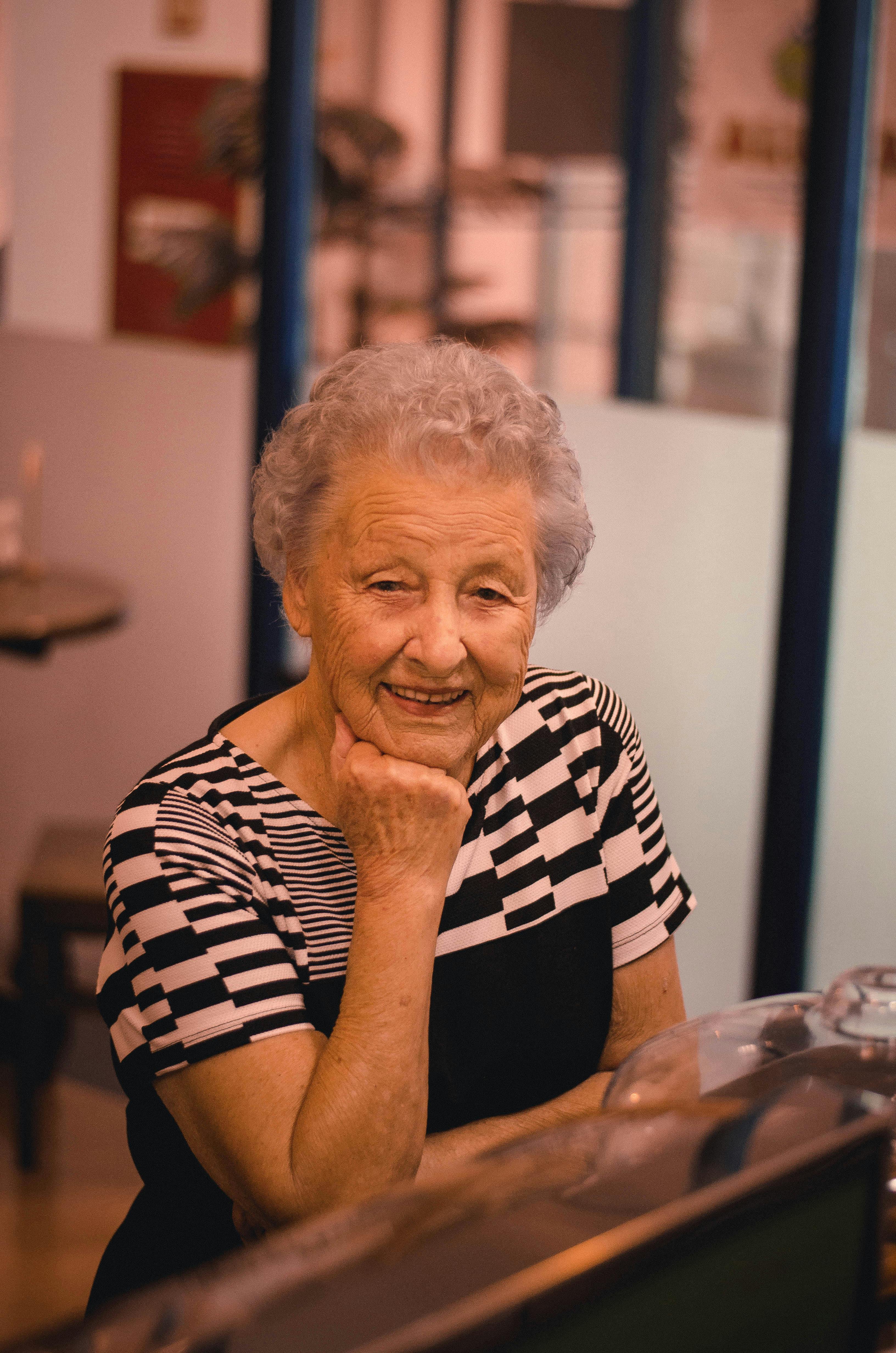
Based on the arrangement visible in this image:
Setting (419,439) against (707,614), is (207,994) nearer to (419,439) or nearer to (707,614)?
(419,439)

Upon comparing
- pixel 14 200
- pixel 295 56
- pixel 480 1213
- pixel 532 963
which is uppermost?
pixel 295 56

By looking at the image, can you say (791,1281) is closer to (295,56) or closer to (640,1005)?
(640,1005)

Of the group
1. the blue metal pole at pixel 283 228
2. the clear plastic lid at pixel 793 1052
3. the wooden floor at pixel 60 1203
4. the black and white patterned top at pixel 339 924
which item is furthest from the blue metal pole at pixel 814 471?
the clear plastic lid at pixel 793 1052

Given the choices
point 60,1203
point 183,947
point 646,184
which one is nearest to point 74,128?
point 646,184

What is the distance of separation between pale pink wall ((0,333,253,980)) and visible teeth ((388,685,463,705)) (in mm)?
2507

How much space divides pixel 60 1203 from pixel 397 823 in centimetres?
218

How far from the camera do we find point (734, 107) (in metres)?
2.91

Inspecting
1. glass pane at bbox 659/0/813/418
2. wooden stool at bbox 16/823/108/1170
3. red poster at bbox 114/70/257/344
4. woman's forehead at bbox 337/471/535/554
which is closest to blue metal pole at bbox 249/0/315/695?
red poster at bbox 114/70/257/344

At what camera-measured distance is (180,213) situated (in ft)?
12.2

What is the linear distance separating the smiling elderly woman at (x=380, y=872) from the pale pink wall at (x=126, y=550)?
7.98ft

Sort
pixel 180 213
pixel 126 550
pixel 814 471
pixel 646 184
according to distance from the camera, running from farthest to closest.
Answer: pixel 126 550 → pixel 180 213 → pixel 646 184 → pixel 814 471

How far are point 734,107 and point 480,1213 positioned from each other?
2733 millimetres

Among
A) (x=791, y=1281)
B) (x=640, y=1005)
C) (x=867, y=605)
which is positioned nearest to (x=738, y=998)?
(x=867, y=605)

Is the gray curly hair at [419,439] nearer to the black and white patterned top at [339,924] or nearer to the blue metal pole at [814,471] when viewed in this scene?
the black and white patterned top at [339,924]
